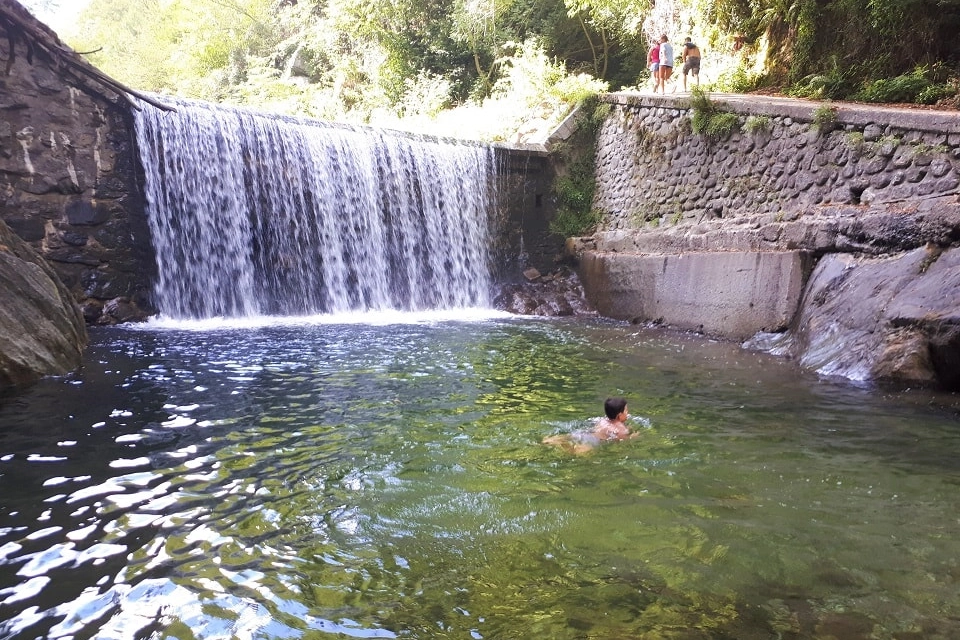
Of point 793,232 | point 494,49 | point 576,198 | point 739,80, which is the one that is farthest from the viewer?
point 494,49

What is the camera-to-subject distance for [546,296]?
43.0 ft

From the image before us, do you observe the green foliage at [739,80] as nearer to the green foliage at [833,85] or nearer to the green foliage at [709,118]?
the green foliage at [833,85]

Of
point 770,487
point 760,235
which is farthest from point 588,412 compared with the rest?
point 760,235

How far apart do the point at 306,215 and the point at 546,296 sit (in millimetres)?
4946

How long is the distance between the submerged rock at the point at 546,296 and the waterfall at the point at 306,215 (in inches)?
22.1

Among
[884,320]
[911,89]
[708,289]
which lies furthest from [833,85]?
[884,320]

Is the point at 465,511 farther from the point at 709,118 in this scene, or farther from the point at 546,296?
the point at 546,296

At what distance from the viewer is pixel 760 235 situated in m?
9.10

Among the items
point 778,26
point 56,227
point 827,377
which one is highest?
point 778,26

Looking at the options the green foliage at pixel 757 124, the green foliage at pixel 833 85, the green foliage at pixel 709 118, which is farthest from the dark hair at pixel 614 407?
the green foliage at pixel 833 85

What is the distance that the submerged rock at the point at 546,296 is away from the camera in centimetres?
1271

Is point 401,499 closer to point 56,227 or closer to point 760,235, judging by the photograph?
point 760,235

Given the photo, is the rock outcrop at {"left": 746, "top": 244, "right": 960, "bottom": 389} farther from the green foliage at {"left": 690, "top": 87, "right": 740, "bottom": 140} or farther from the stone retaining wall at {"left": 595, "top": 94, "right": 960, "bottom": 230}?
the green foliage at {"left": 690, "top": 87, "right": 740, "bottom": 140}

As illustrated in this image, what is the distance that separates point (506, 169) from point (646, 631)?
41.1 ft
